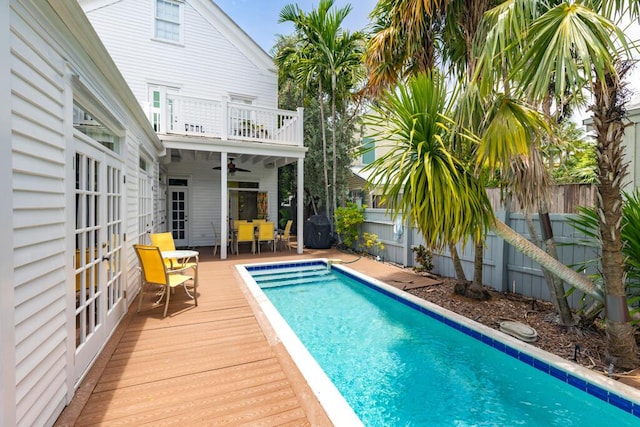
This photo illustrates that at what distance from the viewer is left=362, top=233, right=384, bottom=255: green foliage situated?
8984 millimetres

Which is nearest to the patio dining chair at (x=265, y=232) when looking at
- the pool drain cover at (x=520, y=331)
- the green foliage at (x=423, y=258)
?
the green foliage at (x=423, y=258)

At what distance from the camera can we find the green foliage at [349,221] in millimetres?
9656

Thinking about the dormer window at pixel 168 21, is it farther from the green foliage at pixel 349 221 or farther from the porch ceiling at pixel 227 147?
the green foliage at pixel 349 221

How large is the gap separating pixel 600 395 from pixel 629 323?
854 mm

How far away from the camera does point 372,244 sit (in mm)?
9156

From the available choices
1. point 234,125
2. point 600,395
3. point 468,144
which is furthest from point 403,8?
point 600,395

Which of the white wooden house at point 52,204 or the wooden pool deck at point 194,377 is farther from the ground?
the white wooden house at point 52,204

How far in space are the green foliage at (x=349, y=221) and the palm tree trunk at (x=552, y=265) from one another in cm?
608

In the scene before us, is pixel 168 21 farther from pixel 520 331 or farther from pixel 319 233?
pixel 520 331

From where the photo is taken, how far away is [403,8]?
5492 mm

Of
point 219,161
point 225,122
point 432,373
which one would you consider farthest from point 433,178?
point 219,161

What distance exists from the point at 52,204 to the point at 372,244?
7834 millimetres

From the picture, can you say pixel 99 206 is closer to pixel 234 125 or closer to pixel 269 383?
pixel 269 383

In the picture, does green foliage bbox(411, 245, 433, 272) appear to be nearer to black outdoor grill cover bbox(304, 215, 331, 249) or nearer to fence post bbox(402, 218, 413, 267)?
fence post bbox(402, 218, 413, 267)
